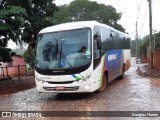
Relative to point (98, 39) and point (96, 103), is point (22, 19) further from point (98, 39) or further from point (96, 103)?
point (96, 103)

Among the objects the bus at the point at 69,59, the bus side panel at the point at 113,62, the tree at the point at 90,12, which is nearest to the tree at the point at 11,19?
the bus at the point at 69,59

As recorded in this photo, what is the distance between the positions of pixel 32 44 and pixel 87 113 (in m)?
10.6

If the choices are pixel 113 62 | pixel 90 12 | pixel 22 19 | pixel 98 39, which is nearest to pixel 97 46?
pixel 98 39

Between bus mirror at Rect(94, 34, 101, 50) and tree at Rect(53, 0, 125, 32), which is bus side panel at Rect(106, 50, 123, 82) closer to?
bus mirror at Rect(94, 34, 101, 50)

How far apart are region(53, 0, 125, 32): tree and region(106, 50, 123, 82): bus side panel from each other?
39.4 metres

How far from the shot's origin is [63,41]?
11242 mm

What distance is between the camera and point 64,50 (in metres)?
11.0

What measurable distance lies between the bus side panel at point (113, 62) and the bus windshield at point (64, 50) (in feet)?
9.09

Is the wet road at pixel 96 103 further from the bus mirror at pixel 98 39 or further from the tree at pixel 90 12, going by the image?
the tree at pixel 90 12

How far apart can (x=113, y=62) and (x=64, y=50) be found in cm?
478

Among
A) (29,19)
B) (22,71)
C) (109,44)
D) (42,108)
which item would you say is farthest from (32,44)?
(22,71)

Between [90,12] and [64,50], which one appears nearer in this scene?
[64,50]

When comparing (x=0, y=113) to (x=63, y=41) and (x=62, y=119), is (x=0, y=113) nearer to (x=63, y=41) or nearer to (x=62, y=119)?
(x=62, y=119)

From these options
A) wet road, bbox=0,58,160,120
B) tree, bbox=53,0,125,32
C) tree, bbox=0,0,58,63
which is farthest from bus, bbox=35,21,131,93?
tree, bbox=53,0,125,32
